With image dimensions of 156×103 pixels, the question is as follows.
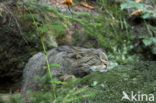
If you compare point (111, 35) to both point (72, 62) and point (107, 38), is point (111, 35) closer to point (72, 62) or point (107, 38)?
point (107, 38)

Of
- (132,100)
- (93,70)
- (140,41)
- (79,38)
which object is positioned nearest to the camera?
(132,100)

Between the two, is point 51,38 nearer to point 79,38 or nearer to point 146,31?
point 79,38

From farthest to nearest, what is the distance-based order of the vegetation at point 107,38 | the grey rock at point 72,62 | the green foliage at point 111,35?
the green foliage at point 111,35 < the grey rock at point 72,62 < the vegetation at point 107,38

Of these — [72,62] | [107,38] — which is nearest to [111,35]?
[107,38]

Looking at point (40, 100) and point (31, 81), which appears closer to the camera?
point (40, 100)

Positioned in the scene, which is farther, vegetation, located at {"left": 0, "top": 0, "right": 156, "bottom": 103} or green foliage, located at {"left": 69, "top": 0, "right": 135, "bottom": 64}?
green foliage, located at {"left": 69, "top": 0, "right": 135, "bottom": 64}

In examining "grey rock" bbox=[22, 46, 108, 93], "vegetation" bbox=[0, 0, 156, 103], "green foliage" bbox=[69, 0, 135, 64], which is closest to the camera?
"vegetation" bbox=[0, 0, 156, 103]

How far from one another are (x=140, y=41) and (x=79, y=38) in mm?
1802

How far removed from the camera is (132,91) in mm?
2250

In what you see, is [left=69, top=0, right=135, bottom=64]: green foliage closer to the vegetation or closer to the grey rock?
the vegetation

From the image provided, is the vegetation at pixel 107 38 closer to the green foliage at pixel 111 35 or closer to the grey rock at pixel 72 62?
the green foliage at pixel 111 35

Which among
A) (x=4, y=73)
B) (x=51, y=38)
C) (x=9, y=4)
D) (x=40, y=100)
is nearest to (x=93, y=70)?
(x=51, y=38)

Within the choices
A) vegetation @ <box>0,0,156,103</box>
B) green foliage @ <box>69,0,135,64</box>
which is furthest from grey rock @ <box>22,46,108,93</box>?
green foliage @ <box>69,0,135,64</box>

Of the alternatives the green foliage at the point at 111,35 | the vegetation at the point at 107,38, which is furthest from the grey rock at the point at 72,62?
the green foliage at the point at 111,35
